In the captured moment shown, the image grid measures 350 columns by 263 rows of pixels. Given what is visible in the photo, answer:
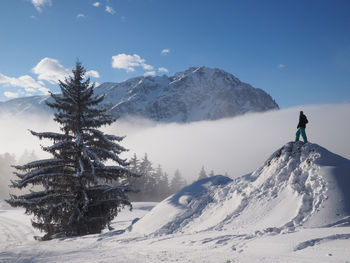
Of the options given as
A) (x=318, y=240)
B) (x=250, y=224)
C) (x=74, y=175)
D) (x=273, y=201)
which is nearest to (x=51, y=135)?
(x=74, y=175)

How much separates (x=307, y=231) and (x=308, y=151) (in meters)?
4.82

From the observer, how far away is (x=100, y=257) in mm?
6660

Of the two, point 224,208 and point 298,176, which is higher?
point 298,176

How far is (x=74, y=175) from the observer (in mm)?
11820

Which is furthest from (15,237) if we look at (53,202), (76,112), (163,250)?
(163,250)

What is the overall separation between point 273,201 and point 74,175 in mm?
8584

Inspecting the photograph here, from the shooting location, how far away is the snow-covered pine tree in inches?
474

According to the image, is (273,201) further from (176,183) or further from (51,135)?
(176,183)

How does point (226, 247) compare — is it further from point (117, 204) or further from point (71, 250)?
point (117, 204)

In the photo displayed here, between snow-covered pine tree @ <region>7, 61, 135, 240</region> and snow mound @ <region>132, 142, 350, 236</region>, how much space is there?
292 centimetres

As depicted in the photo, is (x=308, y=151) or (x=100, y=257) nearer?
(x=100, y=257)

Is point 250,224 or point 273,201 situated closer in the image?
point 250,224

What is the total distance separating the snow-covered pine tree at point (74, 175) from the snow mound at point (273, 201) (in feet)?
9.57

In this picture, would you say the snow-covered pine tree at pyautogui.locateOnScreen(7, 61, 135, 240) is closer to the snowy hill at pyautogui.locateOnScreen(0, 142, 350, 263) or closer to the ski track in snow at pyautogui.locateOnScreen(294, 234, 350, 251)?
the snowy hill at pyautogui.locateOnScreen(0, 142, 350, 263)
